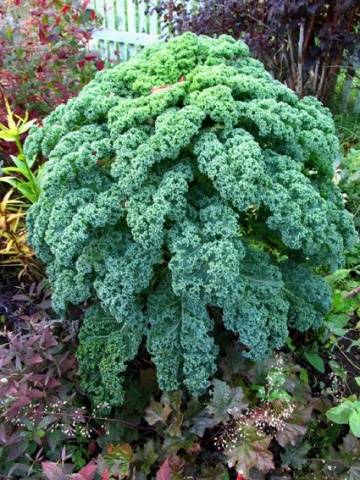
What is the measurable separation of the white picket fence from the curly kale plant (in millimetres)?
4284

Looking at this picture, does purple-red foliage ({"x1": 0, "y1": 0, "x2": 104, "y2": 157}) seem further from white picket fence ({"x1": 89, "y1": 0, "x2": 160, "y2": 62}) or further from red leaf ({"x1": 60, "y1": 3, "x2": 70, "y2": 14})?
white picket fence ({"x1": 89, "y1": 0, "x2": 160, "y2": 62})

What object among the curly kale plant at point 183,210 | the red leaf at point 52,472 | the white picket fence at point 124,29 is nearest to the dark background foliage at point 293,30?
the white picket fence at point 124,29

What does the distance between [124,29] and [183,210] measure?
5222 millimetres

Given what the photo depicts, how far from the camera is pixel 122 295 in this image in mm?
1919

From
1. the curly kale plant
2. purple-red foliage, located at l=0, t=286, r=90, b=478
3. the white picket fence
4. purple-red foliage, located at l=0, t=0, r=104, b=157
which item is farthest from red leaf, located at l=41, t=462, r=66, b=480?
the white picket fence

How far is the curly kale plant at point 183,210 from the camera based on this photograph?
1829mm

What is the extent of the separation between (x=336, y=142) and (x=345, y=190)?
1.35 meters

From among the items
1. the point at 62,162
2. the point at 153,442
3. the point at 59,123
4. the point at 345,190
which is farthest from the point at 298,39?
the point at 153,442

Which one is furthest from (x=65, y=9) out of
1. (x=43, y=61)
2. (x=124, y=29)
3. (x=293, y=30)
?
(x=124, y=29)

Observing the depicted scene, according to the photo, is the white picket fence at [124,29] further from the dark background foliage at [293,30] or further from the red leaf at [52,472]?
the red leaf at [52,472]

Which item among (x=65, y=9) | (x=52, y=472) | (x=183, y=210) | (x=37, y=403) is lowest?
(x=37, y=403)

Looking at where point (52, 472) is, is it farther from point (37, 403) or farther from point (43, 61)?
point (43, 61)

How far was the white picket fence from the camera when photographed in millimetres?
6164

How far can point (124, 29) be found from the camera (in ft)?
21.0
